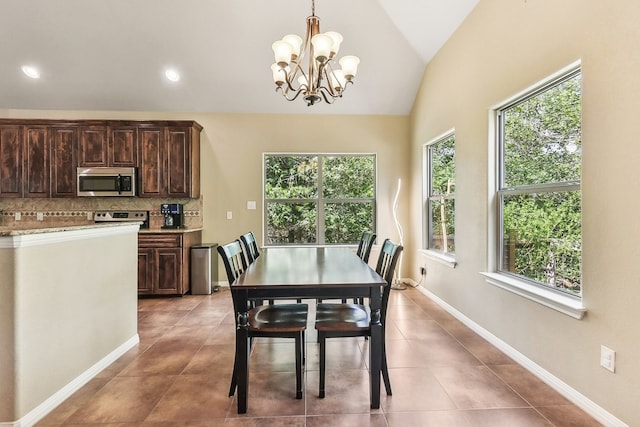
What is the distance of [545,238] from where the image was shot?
2.37 meters

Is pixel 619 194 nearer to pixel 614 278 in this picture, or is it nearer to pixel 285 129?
pixel 614 278

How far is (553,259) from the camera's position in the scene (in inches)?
90.0

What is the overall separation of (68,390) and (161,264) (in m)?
2.36

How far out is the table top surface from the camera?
72.5 inches

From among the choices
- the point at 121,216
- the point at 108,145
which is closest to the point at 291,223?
the point at 121,216

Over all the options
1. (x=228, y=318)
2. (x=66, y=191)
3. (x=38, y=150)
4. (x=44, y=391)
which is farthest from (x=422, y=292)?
(x=38, y=150)

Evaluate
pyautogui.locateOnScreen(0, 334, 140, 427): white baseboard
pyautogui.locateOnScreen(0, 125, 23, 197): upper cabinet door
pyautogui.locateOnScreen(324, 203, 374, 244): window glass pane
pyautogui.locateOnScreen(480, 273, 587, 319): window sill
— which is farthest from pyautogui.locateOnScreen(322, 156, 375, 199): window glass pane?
pyautogui.locateOnScreen(0, 125, 23, 197): upper cabinet door

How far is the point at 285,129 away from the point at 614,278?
418cm

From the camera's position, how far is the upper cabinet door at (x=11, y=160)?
4.44 meters

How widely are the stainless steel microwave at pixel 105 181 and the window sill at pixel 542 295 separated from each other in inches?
178

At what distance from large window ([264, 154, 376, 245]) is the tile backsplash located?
134 cm

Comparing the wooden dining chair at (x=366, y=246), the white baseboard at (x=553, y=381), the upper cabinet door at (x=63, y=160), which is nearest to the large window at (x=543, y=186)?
the white baseboard at (x=553, y=381)

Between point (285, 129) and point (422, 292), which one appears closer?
point (422, 292)

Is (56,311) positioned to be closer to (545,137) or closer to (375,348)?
(375,348)
